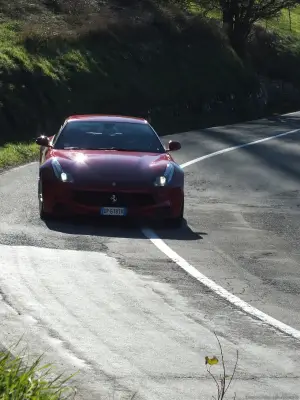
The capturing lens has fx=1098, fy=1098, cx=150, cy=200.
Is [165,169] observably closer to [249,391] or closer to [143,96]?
[249,391]

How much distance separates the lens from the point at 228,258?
12.8m

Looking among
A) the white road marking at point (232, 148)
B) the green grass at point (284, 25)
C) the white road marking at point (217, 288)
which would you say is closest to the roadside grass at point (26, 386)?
the white road marking at point (217, 288)

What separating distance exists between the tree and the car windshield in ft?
99.9

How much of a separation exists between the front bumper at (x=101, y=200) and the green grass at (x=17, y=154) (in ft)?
21.1

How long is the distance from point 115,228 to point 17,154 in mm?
8894

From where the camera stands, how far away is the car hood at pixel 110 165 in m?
14.7

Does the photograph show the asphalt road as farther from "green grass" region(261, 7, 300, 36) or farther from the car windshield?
"green grass" region(261, 7, 300, 36)

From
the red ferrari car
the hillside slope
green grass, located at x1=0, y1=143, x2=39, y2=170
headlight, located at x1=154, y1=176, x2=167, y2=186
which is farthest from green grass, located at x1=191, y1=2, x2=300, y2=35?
headlight, located at x1=154, y1=176, x2=167, y2=186

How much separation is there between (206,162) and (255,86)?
2196 centimetres

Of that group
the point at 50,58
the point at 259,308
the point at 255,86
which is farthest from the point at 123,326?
the point at 255,86

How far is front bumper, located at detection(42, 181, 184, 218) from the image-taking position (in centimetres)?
1452

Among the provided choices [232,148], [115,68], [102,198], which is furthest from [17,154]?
[115,68]

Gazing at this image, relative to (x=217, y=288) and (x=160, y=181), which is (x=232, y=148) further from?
(x=217, y=288)

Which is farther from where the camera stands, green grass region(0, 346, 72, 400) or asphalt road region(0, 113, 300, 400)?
asphalt road region(0, 113, 300, 400)
